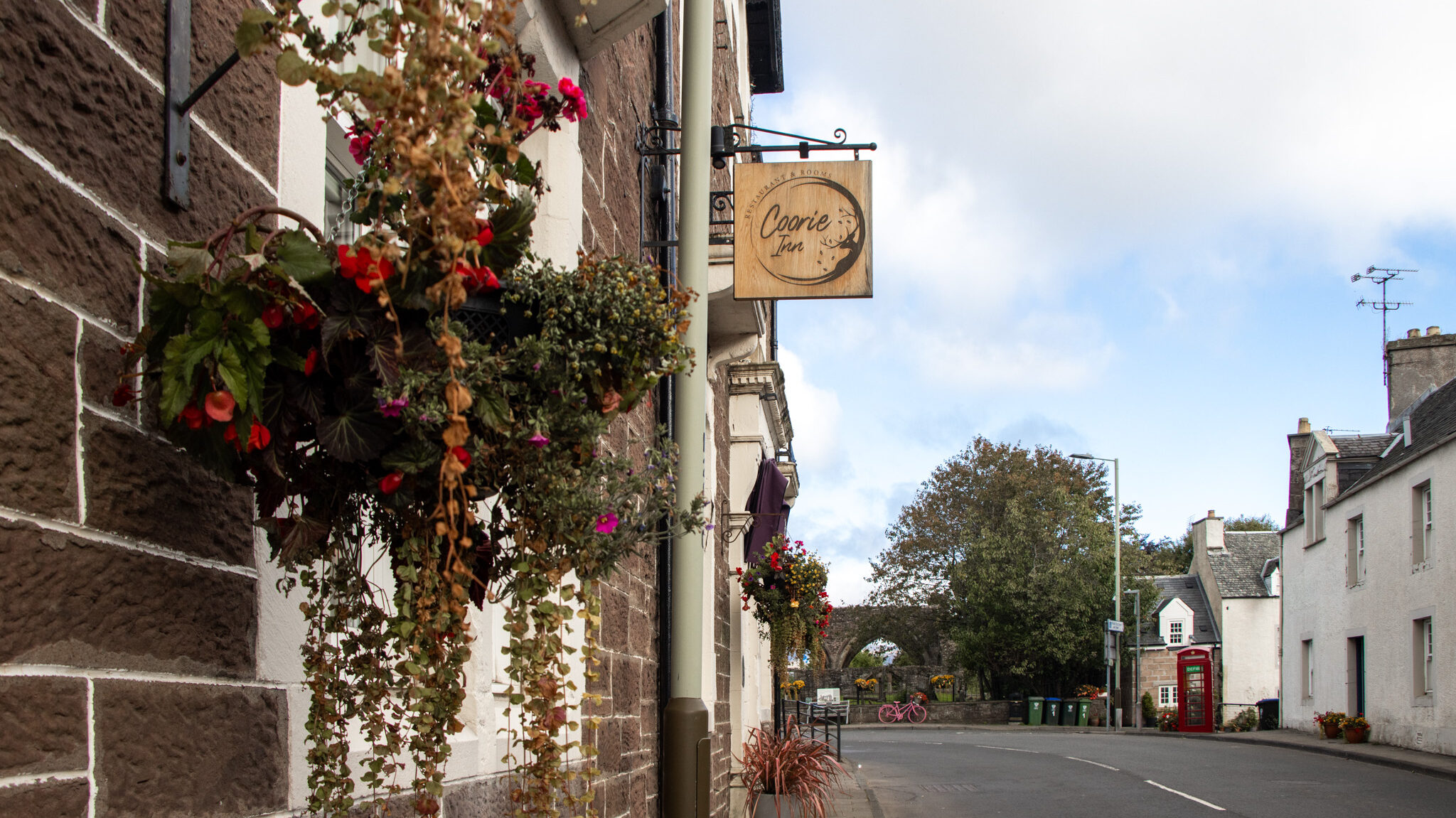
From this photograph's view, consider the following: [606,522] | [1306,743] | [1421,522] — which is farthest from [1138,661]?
[606,522]

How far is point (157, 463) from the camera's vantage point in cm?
199

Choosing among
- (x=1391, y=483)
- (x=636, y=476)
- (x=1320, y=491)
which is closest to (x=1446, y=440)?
(x=1391, y=483)

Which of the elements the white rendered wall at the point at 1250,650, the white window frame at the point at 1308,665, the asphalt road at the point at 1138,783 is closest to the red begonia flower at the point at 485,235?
the asphalt road at the point at 1138,783

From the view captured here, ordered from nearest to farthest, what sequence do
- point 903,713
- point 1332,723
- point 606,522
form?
point 606,522
point 1332,723
point 903,713

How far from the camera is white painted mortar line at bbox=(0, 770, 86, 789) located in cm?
155

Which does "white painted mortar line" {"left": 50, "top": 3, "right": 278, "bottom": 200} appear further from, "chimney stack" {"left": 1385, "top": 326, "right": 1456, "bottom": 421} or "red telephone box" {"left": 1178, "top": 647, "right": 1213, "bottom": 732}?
"red telephone box" {"left": 1178, "top": 647, "right": 1213, "bottom": 732}

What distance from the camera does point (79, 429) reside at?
179cm

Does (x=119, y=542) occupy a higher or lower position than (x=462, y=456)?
lower

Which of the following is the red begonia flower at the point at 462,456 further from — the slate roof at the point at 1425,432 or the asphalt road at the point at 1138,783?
the slate roof at the point at 1425,432

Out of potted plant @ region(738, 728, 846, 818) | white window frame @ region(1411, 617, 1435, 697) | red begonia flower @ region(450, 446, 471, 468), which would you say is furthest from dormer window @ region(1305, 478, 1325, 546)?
red begonia flower @ region(450, 446, 471, 468)

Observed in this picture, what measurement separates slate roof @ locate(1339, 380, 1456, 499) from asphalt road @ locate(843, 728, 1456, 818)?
6.16 meters

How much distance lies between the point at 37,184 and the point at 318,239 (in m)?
0.49

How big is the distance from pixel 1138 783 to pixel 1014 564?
2507 centimetres

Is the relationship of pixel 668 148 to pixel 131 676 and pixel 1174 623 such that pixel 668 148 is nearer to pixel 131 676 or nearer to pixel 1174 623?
pixel 131 676
